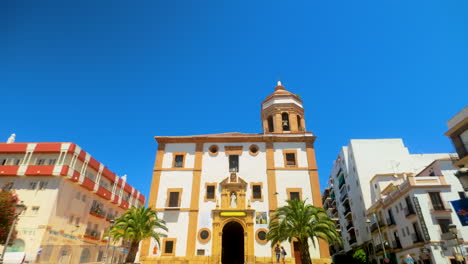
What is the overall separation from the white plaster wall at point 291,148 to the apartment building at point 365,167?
17657 millimetres

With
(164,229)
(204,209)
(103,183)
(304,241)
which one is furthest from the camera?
(103,183)

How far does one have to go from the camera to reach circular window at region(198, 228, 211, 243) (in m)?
28.8

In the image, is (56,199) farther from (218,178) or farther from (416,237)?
(416,237)

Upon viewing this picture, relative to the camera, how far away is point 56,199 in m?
31.7

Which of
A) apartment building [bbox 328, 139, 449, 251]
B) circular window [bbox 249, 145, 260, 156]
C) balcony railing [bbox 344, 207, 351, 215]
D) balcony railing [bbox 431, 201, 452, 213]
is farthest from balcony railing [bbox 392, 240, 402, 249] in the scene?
circular window [bbox 249, 145, 260, 156]

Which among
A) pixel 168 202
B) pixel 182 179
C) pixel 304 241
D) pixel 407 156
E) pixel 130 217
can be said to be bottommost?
pixel 304 241

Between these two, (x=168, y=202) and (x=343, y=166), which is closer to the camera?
(x=168, y=202)

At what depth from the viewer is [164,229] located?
2853 cm

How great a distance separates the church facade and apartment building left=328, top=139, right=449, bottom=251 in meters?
16.7

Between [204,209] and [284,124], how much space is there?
15625 millimetres

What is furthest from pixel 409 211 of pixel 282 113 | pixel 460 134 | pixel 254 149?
pixel 254 149

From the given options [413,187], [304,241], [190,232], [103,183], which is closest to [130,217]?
[190,232]

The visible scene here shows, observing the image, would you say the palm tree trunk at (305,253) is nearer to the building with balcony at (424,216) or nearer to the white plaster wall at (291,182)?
the white plaster wall at (291,182)

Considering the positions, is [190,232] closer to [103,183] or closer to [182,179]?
[182,179]
